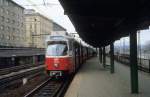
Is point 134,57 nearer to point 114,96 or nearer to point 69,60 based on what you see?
point 114,96

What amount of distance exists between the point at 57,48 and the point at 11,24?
59.3m

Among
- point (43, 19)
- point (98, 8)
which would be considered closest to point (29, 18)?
point (43, 19)

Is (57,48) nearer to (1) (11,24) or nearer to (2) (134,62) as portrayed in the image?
(2) (134,62)

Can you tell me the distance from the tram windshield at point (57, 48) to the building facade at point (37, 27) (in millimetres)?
47592

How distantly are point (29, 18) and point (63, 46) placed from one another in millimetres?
73942

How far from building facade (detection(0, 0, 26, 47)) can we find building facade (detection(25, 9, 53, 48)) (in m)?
2.85

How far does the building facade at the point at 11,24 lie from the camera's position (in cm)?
7391

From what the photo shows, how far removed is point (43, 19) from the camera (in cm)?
8412

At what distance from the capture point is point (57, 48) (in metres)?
22.2

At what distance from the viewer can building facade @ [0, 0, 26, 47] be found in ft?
242

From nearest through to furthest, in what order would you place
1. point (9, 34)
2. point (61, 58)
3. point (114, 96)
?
point (114, 96), point (61, 58), point (9, 34)

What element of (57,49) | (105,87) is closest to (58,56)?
(57,49)

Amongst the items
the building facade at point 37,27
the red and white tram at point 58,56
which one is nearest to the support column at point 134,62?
the red and white tram at point 58,56

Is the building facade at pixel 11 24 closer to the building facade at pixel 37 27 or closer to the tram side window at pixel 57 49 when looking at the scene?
the building facade at pixel 37 27
